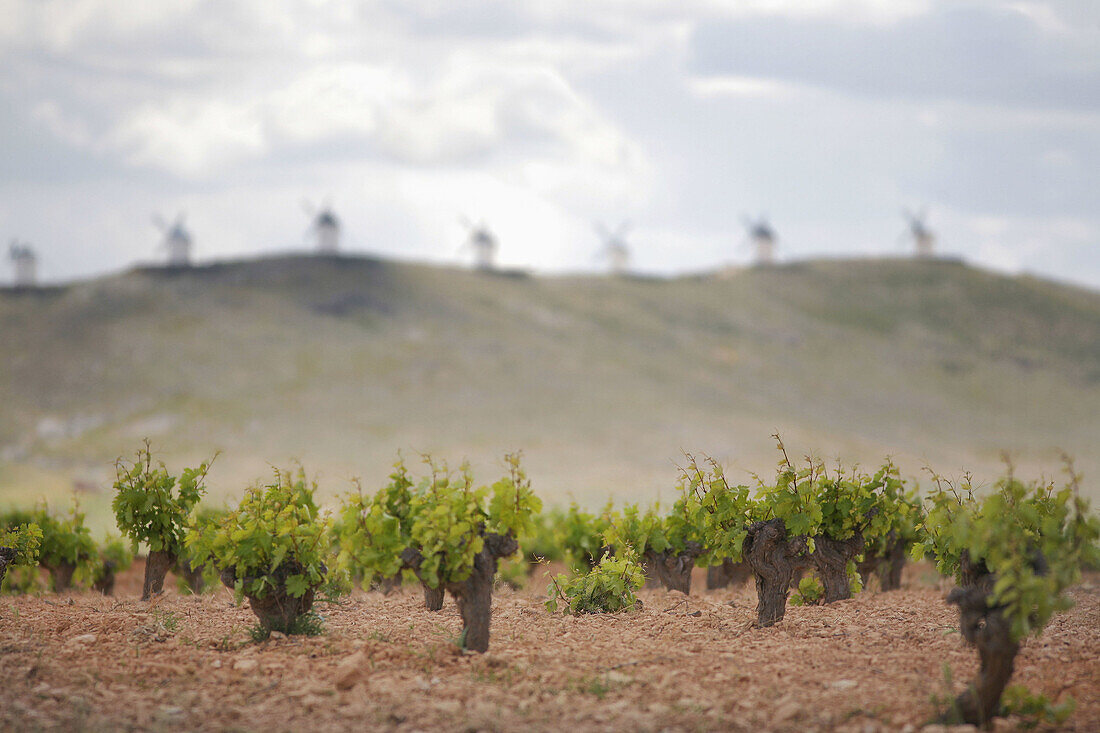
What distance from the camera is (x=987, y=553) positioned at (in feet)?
27.1

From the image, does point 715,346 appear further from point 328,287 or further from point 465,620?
point 465,620

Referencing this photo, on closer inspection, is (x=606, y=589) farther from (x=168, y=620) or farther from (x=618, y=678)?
(x=168, y=620)

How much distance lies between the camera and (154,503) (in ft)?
43.2

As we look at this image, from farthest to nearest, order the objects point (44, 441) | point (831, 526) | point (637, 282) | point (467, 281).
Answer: point (637, 282), point (467, 281), point (44, 441), point (831, 526)

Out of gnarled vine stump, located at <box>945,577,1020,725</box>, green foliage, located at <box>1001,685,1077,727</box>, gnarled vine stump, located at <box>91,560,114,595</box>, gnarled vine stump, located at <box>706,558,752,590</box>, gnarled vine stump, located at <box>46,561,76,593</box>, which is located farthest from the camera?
gnarled vine stump, located at <box>91,560,114,595</box>

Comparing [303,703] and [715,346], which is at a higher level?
[715,346]

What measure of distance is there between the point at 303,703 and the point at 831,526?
672 cm

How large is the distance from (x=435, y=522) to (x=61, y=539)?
31.5 ft

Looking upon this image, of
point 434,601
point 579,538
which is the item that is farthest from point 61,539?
point 579,538

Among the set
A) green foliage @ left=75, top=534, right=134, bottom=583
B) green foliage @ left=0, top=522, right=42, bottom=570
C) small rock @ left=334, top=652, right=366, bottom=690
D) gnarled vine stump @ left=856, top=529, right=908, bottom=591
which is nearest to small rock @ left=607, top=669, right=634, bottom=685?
small rock @ left=334, top=652, right=366, bottom=690

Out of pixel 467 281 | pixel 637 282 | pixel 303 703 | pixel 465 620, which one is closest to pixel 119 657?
pixel 303 703

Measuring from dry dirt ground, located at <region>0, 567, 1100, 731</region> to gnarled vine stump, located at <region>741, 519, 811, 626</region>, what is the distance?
0.22 metres

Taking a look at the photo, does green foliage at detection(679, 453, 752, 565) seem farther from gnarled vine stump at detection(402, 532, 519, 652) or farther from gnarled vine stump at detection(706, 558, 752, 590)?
gnarled vine stump at detection(706, 558, 752, 590)

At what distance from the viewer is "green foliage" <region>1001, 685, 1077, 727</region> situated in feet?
25.0
